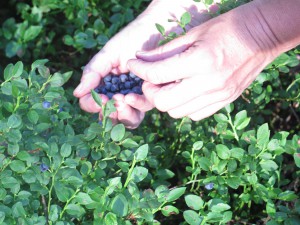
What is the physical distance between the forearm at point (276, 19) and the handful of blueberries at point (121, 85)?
489 mm

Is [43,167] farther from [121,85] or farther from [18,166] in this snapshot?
[121,85]

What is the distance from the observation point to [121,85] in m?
1.81

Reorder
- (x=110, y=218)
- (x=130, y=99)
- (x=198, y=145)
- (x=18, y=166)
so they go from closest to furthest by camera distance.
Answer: (x=110, y=218) < (x=18, y=166) < (x=198, y=145) < (x=130, y=99)

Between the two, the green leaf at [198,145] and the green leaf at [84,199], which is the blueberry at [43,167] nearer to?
the green leaf at [84,199]

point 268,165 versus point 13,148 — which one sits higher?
point 13,148

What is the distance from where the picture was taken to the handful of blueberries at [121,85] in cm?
178

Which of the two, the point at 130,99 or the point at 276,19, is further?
the point at 130,99

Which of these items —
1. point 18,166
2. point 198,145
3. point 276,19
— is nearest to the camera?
point 18,166

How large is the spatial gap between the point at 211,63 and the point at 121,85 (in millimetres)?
487

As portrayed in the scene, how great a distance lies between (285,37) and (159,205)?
0.59 meters

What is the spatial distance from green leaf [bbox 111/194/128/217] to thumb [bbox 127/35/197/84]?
1.27 feet

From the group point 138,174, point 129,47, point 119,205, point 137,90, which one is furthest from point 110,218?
point 129,47

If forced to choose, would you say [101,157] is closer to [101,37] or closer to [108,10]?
[101,37]

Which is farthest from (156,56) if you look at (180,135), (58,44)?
(58,44)
